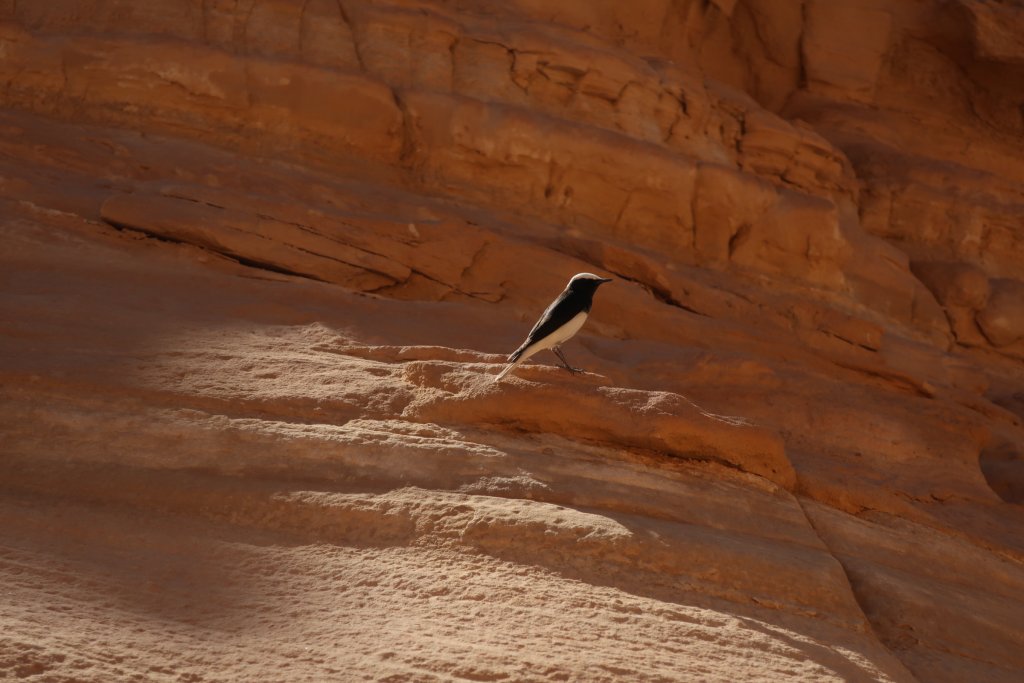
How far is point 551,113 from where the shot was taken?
12.5 m

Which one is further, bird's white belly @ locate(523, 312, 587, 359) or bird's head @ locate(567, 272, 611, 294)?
bird's head @ locate(567, 272, 611, 294)

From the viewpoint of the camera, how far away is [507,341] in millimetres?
7789

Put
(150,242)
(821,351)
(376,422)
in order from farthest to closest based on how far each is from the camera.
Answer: (821,351) → (150,242) → (376,422)

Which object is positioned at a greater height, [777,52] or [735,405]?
[777,52]

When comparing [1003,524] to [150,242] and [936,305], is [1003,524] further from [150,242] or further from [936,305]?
[936,305]

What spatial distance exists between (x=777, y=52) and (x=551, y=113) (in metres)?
6.31

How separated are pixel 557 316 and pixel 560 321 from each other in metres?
0.03

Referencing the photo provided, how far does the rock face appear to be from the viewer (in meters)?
3.95

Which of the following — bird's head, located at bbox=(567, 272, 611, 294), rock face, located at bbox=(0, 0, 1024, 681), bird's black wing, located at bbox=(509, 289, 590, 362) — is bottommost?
rock face, located at bbox=(0, 0, 1024, 681)

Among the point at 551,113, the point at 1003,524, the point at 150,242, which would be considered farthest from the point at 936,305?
the point at 150,242

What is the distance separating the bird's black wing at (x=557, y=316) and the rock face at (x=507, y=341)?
27 centimetres

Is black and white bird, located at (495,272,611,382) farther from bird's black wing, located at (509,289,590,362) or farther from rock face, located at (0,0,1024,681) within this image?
rock face, located at (0,0,1024,681)

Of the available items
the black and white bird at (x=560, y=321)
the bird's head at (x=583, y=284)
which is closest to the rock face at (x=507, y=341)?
the black and white bird at (x=560, y=321)

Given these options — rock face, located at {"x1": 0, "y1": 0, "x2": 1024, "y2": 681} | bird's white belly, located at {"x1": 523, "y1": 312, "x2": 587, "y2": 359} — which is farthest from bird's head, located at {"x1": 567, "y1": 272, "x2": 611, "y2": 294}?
rock face, located at {"x1": 0, "y1": 0, "x2": 1024, "y2": 681}
